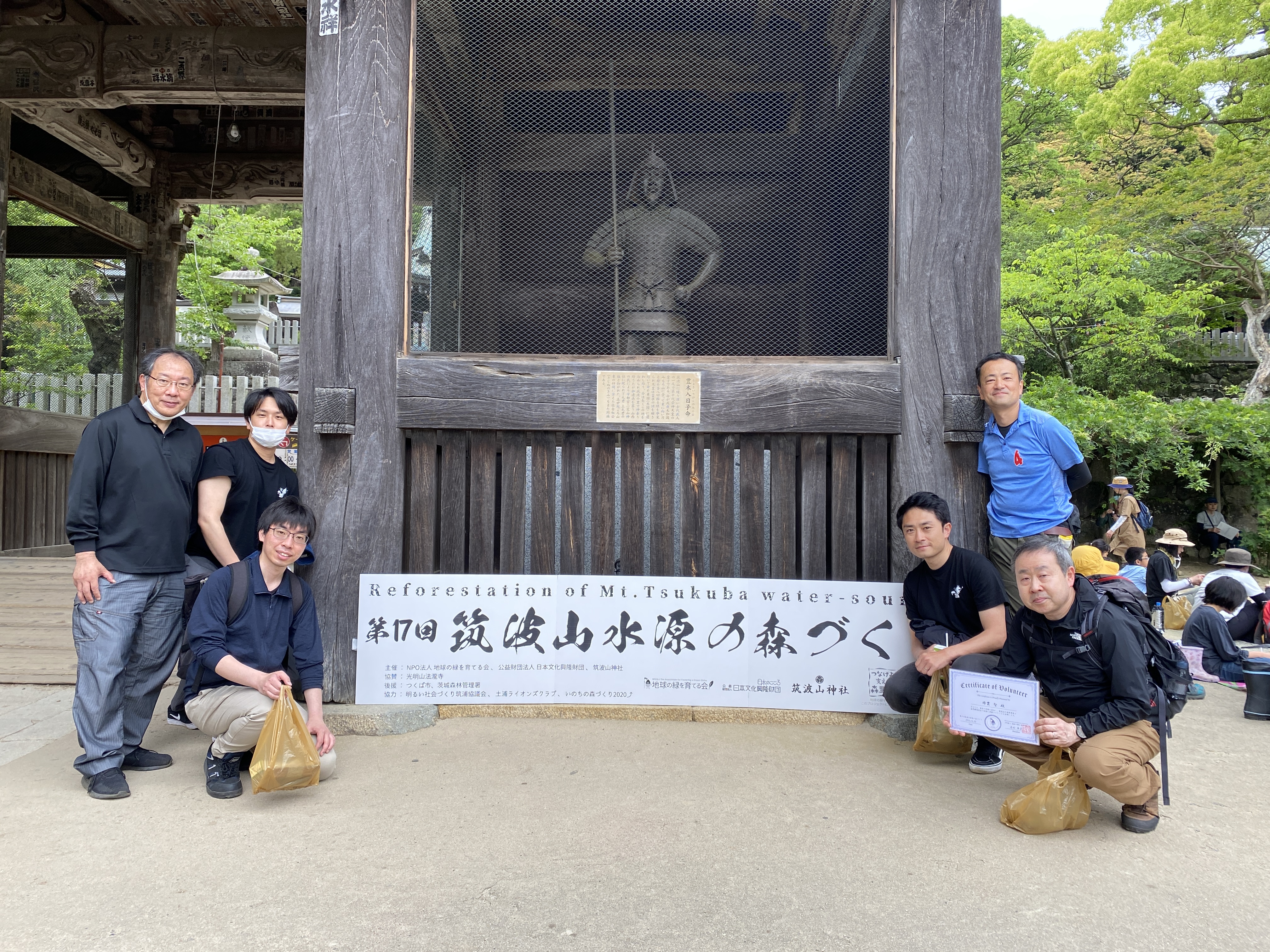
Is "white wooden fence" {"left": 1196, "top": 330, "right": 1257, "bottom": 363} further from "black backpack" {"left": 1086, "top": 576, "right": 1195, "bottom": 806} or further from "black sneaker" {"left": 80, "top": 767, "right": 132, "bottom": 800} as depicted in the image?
"black sneaker" {"left": 80, "top": 767, "right": 132, "bottom": 800}

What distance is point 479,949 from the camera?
190cm

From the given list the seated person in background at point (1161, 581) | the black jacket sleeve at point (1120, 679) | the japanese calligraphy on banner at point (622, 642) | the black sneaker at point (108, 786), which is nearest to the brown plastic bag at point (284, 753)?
the black sneaker at point (108, 786)

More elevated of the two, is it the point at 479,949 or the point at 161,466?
the point at 161,466

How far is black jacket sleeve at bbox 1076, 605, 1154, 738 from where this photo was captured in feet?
8.41

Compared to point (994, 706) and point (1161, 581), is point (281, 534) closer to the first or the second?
point (994, 706)

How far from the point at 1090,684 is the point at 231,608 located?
119 inches

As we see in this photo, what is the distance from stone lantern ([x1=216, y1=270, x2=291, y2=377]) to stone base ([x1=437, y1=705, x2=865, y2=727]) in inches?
673

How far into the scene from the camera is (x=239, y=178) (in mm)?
9195

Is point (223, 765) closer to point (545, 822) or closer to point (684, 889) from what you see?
point (545, 822)

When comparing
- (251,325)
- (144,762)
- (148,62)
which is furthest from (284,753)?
(251,325)

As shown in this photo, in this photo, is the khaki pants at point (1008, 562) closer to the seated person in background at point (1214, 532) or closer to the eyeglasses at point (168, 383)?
the eyeglasses at point (168, 383)

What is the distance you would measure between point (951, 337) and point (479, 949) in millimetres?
3089

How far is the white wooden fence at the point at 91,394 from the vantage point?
12688mm

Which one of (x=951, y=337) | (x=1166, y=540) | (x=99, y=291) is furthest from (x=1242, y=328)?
(x=99, y=291)
